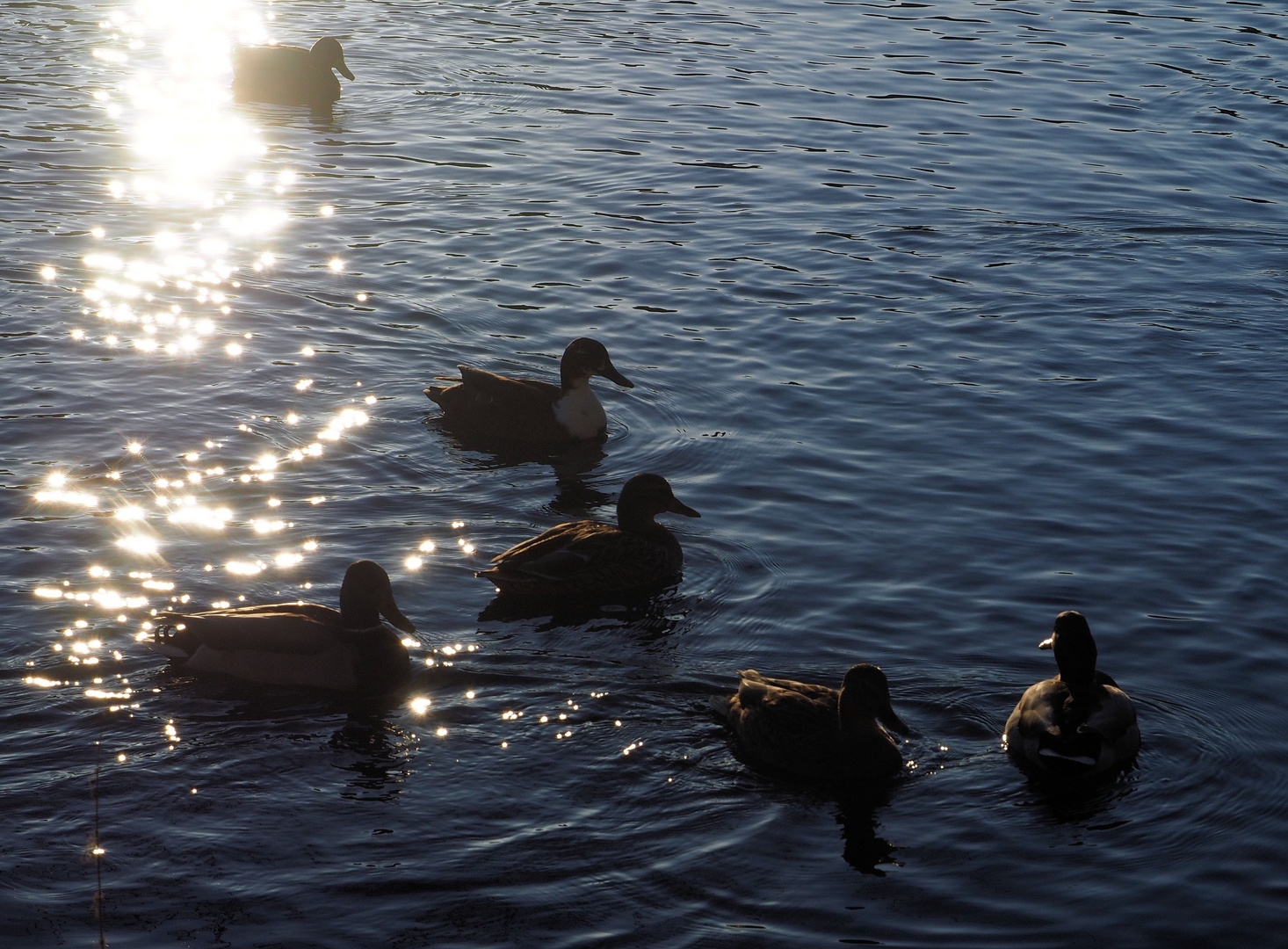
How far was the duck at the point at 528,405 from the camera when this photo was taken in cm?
1377

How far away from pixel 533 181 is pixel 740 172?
9.55 ft

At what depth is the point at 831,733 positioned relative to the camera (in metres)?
8.82

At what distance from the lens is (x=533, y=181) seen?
2072 centimetres

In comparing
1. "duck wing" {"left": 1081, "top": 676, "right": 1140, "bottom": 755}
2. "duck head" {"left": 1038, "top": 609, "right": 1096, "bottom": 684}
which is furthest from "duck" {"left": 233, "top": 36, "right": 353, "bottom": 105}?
"duck wing" {"left": 1081, "top": 676, "right": 1140, "bottom": 755}

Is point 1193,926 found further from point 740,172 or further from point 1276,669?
point 740,172

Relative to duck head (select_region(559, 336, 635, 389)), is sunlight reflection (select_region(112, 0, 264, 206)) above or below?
above

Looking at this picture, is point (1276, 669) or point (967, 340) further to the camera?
point (967, 340)

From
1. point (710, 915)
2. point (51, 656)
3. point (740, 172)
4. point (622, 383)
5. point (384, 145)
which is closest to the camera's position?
point (710, 915)

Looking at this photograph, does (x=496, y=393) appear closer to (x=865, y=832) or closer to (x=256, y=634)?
(x=256, y=634)

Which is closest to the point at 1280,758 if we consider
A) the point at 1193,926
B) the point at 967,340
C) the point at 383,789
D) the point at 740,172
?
the point at 1193,926

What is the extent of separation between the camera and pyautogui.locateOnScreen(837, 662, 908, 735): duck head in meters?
8.83

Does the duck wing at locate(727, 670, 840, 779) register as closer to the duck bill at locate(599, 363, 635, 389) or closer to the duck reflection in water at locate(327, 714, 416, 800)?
the duck reflection in water at locate(327, 714, 416, 800)

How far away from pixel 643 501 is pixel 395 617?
2358 mm

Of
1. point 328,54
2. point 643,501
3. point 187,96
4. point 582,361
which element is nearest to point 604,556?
point 643,501
